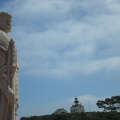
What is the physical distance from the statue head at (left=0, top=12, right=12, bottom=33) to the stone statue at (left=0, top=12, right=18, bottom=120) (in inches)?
11.7

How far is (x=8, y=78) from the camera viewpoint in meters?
10.5

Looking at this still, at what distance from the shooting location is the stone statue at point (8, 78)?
1024cm

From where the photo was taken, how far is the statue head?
11672 mm

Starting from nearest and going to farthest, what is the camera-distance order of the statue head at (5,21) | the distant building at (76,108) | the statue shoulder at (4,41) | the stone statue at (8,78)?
the stone statue at (8,78) → the statue shoulder at (4,41) → the statue head at (5,21) → the distant building at (76,108)

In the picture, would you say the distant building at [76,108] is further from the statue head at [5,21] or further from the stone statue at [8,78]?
the stone statue at [8,78]

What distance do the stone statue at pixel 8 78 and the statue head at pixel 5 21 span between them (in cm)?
30

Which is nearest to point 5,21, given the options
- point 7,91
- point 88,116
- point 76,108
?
point 7,91

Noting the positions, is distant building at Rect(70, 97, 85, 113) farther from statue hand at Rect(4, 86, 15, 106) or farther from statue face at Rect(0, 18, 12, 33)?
statue hand at Rect(4, 86, 15, 106)

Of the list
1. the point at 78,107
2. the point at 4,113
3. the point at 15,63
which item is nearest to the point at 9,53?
the point at 15,63

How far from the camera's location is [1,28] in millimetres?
11695

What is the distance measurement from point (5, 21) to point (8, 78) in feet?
8.01

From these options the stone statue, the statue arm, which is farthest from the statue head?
the statue arm

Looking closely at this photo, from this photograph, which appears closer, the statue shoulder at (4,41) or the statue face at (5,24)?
the statue shoulder at (4,41)

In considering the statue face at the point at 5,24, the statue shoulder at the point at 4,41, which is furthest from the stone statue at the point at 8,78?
the statue face at the point at 5,24
